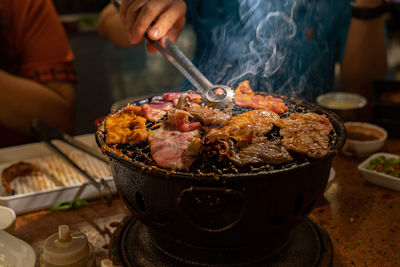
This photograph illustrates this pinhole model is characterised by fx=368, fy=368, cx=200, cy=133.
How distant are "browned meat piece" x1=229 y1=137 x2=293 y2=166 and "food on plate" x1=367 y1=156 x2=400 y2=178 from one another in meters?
1.40

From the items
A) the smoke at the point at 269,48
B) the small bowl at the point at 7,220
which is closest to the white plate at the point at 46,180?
the small bowl at the point at 7,220

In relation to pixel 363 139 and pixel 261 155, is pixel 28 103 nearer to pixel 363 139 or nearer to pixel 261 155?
pixel 261 155

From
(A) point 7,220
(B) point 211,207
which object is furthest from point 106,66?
(B) point 211,207

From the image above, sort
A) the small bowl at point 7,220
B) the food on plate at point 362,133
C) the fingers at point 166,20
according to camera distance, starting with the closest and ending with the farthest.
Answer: the small bowl at point 7,220 → the fingers at point 166,20 → the food on plate at point 362,133

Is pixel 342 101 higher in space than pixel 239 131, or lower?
lower

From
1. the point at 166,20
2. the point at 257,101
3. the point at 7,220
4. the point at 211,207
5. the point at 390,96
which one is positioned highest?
the point at 166,20

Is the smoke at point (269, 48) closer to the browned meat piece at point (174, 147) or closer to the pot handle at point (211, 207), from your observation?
the browned meat piece at point (174, 147)

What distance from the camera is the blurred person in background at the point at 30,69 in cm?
344

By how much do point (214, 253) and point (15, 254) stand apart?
0.92 meters

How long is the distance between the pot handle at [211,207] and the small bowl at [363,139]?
5.77ft

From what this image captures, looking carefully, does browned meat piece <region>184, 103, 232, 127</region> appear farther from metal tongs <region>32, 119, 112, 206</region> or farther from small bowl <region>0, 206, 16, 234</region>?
small bowl <region>0, 206, 16, 234</region>

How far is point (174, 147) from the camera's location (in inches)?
63.6

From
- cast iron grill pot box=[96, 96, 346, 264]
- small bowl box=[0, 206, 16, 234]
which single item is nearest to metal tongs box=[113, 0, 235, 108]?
cast iron grill pot box=[96, 96, 346, 264]

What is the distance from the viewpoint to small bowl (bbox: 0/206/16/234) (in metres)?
1.97
